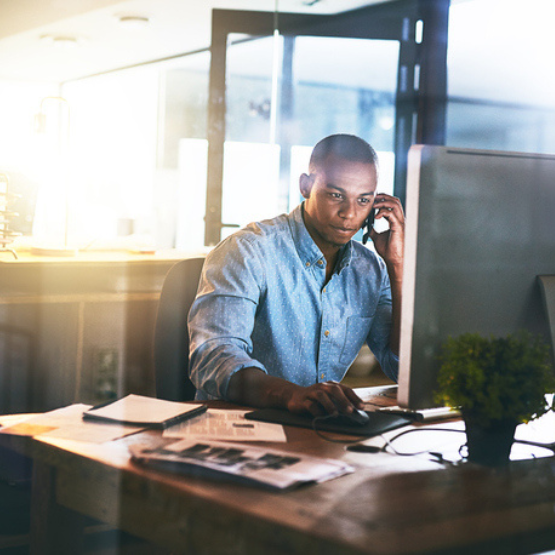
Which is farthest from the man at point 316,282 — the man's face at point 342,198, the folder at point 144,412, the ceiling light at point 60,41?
the ceiling light at point 60,41

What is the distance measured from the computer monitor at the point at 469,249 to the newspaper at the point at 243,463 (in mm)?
182

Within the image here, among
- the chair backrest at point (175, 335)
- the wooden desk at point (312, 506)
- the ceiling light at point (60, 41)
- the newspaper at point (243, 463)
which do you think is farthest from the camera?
the ceiling light at point (60, 41)

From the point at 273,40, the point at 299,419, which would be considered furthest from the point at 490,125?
the point at 299,419

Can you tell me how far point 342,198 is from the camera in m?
1.69

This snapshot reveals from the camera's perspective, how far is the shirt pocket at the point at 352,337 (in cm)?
175

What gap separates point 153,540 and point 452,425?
589mm

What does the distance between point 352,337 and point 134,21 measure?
433cm

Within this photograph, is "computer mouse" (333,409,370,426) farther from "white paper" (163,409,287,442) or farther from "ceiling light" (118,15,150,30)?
"ceiling light" (118,15,150,30)

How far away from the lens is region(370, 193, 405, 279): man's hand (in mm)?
1775

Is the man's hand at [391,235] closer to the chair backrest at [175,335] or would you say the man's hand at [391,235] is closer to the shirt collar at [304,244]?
the shirt collar at [304,244]

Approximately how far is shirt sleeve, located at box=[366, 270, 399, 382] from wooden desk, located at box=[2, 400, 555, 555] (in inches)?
27.2

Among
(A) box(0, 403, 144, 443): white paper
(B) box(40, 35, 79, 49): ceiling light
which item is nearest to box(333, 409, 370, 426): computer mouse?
(A) box(0, 403, 144, 443): white paper

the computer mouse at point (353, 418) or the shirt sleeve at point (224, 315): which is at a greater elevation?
the shirt sleeve at point (224, 315)

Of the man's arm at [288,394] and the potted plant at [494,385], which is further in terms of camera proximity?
the man's arm at [288,394]
